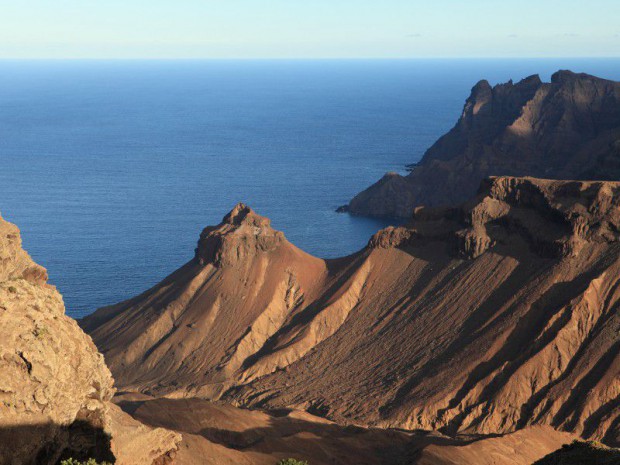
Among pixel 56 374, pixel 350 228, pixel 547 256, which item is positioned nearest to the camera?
pixel 56 374

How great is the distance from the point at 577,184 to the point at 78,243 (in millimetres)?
93850

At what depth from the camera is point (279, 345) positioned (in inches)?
4065

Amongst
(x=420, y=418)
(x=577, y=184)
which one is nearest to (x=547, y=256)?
(x=577, y=184)

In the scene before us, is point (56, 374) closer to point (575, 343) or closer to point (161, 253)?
point (575, 343)

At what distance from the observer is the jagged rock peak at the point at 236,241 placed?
111 m

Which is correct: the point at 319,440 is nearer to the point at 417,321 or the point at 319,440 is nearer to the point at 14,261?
the point at 14,261

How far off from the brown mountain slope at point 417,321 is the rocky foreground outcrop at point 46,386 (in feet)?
156

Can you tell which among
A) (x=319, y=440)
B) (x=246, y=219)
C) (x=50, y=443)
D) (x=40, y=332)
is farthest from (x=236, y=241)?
(x=50, y=443)

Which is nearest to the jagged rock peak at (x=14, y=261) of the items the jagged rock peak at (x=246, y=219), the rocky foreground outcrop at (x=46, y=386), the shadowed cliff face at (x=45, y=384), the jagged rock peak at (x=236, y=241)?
the rocky foreground outcrop at (x=46, y=386)

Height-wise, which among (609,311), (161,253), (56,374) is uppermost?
(56,374)

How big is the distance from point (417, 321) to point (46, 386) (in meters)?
65.6

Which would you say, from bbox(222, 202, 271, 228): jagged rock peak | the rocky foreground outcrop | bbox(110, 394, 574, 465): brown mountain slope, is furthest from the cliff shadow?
bbox(222, 202, 271, 228): jagged rock peak

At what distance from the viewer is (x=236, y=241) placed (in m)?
111

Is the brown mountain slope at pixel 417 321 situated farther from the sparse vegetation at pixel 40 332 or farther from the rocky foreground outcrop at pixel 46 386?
the sparse vegetation at pixel 40 332
